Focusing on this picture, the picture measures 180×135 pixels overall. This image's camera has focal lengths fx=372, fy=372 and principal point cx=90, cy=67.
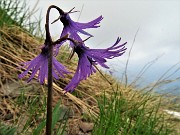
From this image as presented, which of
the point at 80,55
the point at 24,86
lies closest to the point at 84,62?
the point at 80,55

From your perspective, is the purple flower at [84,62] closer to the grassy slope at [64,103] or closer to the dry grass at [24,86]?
the grassy slope at [64,103]

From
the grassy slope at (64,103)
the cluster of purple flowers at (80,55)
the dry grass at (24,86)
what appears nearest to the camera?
the cluster of purple flowers at (80,55)

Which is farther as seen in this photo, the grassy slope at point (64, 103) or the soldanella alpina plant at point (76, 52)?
the grassy slope at point (64, 103)

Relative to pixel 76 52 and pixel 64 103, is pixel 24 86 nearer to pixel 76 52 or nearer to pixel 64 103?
pixel 64 103

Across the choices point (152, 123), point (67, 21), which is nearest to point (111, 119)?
point (152, 123)

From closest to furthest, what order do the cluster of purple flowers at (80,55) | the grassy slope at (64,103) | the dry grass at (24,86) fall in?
1. the cluster of purple flowers at (80,55)
2. the grassy slope at (64,103)
3. the dry grass at (24,86)

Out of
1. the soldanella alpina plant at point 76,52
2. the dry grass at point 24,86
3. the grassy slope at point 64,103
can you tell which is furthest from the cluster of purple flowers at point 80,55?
the dry grass at point 24,86

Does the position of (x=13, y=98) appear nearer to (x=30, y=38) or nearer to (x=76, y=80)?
(x=30, y=38)

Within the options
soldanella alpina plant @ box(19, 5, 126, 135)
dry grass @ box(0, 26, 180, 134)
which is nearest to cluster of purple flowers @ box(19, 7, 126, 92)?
soldanella alpina plant @ box(19, 5, 126, 135)

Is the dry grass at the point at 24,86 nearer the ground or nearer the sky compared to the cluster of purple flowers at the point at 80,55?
nearer the sky

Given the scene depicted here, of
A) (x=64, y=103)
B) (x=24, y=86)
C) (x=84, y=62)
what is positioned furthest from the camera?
(x=64, y=103)

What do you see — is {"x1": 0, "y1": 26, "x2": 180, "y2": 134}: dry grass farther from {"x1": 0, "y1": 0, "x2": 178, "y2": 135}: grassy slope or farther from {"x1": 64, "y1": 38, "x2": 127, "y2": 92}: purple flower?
{"x1": 64, "y1": 38, "x2": 127, "y2": 92}: purple flower
